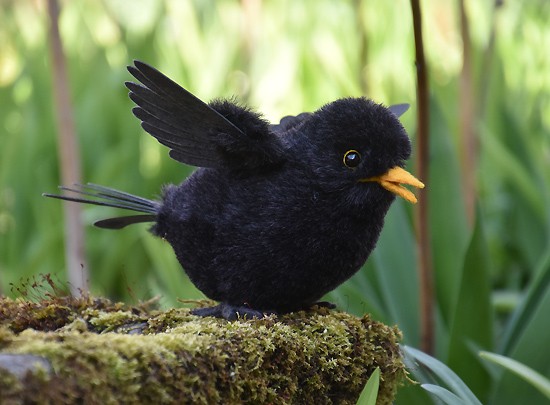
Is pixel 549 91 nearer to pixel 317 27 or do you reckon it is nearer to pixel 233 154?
pixel 317 27

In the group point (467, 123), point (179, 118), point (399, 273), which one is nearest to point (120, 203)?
point (179, 118)

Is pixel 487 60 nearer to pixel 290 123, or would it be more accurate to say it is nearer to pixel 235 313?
pixel 290 123

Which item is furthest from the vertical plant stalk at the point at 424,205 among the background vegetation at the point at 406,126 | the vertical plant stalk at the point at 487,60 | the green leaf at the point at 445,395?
the vertical plant stalk at the point at 487,60

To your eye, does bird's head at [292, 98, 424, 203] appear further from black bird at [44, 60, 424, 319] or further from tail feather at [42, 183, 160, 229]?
tail feather at [42, 183, 160, 229]

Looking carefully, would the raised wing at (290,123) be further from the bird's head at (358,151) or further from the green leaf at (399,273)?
the green leaf at (399,273)

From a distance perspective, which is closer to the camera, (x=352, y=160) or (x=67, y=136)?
(x=352, y=160)

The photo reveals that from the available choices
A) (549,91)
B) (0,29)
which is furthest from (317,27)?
(0,29)

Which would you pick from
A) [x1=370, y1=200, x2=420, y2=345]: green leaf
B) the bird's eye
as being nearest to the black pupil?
the bird's eye
